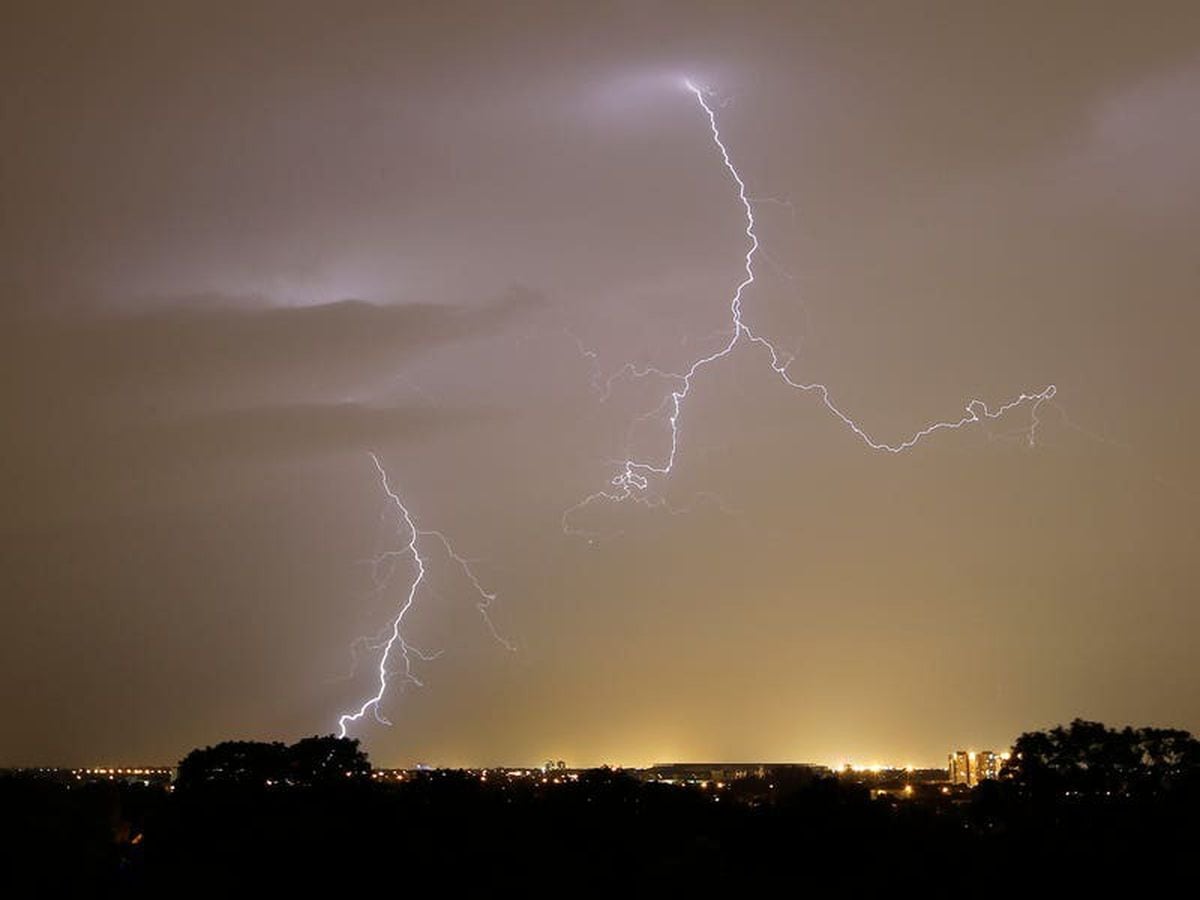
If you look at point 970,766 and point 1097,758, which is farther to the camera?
point 970,766

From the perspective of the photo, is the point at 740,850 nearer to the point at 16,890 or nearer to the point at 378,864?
the point at 378,864

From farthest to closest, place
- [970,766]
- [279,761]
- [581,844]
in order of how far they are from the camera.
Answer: [970,766]
[279,761]
[581,844]

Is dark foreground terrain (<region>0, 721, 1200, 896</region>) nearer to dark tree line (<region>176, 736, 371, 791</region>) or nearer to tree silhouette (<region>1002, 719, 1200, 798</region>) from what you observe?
tree silhouette (<region>1002, 719, 1200, 798</region>)

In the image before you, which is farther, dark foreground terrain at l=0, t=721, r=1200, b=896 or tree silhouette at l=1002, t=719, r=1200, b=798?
tree silhouette at l=1002, t=719, r=1200, b=798

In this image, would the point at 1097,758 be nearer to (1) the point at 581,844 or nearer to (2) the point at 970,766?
(1) the point at 581,844

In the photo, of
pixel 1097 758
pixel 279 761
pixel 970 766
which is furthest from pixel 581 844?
pixel 970 766

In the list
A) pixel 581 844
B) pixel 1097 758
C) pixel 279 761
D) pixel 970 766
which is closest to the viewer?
pixel 581 844

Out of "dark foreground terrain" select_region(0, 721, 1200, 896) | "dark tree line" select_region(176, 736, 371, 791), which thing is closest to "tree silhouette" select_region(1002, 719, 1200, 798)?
"dark foreground terrain" select_region(0, 721, 1200, 896)

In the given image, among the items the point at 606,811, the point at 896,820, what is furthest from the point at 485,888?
the point at 606,811
